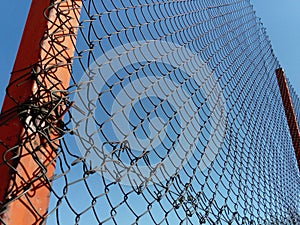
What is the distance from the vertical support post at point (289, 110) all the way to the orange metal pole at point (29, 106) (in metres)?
3.59

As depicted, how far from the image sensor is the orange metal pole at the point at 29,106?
865mm

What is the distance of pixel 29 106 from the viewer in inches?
36.8

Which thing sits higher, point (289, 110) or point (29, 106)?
point (289, 110)

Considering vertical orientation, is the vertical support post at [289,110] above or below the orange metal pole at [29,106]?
above

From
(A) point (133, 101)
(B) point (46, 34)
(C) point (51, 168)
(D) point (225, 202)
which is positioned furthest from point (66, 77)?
(D) point (225, 202)

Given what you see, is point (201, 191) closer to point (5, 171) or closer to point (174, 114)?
point (174, 114)

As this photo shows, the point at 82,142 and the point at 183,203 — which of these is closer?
the point at 82,142

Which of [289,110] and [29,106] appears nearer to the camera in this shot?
[29,106]

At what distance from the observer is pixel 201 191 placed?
191 cm

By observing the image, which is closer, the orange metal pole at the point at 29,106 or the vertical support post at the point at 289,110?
the orange metal pole at the point at 29,106

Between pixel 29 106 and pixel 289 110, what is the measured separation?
3.97 meters

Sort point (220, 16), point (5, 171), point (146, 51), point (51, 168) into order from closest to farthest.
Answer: point (5, 171) < point (51, 168) < point (146, 51) < point (220, 16)

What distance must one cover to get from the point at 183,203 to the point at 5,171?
979 mm

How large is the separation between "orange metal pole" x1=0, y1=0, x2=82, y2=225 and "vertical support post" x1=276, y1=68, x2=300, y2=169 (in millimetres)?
3590
